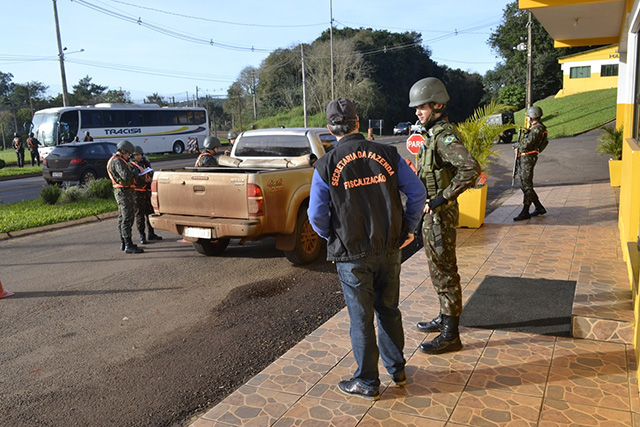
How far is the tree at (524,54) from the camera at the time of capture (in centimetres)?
5400

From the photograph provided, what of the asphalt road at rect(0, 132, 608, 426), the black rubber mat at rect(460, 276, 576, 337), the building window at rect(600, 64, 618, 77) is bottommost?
the asphalt road at rect(0, 132, 608, 426)

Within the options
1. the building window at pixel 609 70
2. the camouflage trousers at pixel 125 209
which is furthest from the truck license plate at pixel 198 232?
the building window at pixel 609 70

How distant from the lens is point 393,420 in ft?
10.8

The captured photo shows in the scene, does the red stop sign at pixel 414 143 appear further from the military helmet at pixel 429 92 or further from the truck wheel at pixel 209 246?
the military helmet at pixel 429 92

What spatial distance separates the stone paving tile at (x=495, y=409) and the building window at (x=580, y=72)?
48913 mm

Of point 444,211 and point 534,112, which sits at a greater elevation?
point 534,112

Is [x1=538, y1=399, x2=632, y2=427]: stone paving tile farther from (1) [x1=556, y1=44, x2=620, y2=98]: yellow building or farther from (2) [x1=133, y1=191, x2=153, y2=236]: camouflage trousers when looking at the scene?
(1) [x1=556, y1=44, x2=620, y2=98]: yellow building

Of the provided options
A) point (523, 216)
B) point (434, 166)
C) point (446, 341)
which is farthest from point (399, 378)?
point (523, 216)

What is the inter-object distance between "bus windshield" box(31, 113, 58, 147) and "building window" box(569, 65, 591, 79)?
40.5 meters

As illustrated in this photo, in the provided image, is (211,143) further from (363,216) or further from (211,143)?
(363,216)

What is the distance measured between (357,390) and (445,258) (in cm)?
125

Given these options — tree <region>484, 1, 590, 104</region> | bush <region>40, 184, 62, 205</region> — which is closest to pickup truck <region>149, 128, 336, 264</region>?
bush <region>40, 184, 62, 205</region>

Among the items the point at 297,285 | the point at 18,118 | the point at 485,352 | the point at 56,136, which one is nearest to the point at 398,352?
the point at 485,352

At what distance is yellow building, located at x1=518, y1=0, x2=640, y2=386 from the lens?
17.8ft
